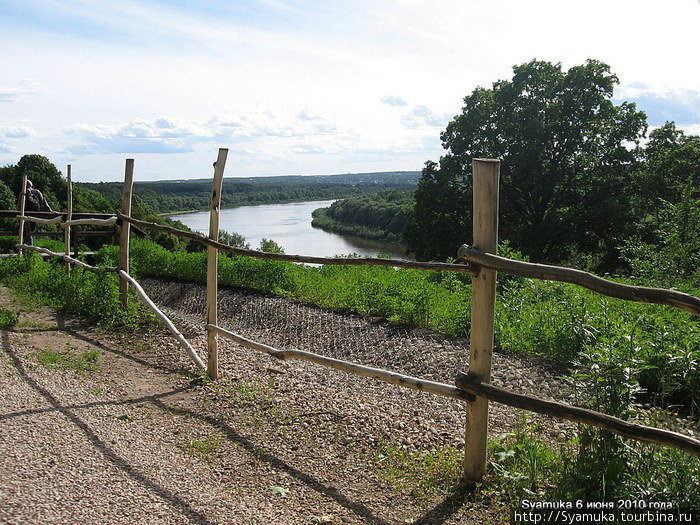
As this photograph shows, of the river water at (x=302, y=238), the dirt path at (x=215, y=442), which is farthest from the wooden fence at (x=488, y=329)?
the river water at (x=302, y=238)

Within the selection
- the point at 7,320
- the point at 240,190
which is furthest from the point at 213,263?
the point at 240,190

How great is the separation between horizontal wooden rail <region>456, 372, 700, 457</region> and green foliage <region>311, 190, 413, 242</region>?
4384 cm

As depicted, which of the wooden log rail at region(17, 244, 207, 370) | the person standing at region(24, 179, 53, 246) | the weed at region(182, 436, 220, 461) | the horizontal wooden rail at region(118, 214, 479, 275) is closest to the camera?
the horizontal wooden rail at region(118, 214, 479, 275)

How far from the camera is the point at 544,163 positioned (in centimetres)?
2116

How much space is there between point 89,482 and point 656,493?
2.88m

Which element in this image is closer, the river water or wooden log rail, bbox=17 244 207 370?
wooden log rail, bbox=17 244 207 370

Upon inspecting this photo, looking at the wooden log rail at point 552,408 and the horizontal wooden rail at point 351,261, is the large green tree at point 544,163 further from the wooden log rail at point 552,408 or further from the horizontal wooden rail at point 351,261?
the wooden log rail at point 552,408

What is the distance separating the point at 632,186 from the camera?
67.2 feet

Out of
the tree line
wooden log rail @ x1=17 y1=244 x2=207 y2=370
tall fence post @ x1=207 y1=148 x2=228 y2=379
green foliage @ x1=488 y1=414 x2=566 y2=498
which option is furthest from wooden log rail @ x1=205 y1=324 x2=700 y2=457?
the tree line

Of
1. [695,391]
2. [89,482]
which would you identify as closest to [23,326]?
[89,482]

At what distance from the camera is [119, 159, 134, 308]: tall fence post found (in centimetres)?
685

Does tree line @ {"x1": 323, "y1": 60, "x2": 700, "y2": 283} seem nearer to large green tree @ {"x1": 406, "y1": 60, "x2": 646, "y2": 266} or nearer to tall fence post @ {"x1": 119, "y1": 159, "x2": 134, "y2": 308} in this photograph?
large green tree @ {"x1": 406, "y1": 60, "x2": 646, "y2": 266}

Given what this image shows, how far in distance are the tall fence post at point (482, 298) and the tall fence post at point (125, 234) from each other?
197 inches

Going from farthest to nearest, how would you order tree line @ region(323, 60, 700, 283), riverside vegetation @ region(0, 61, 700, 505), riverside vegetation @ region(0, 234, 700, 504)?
tree line @ region(323, 60, 700, 283)
riverside vegetation @ region(0, 61, 700, 505)
riverside vegetation @ region(0, 234, 700, 504)
